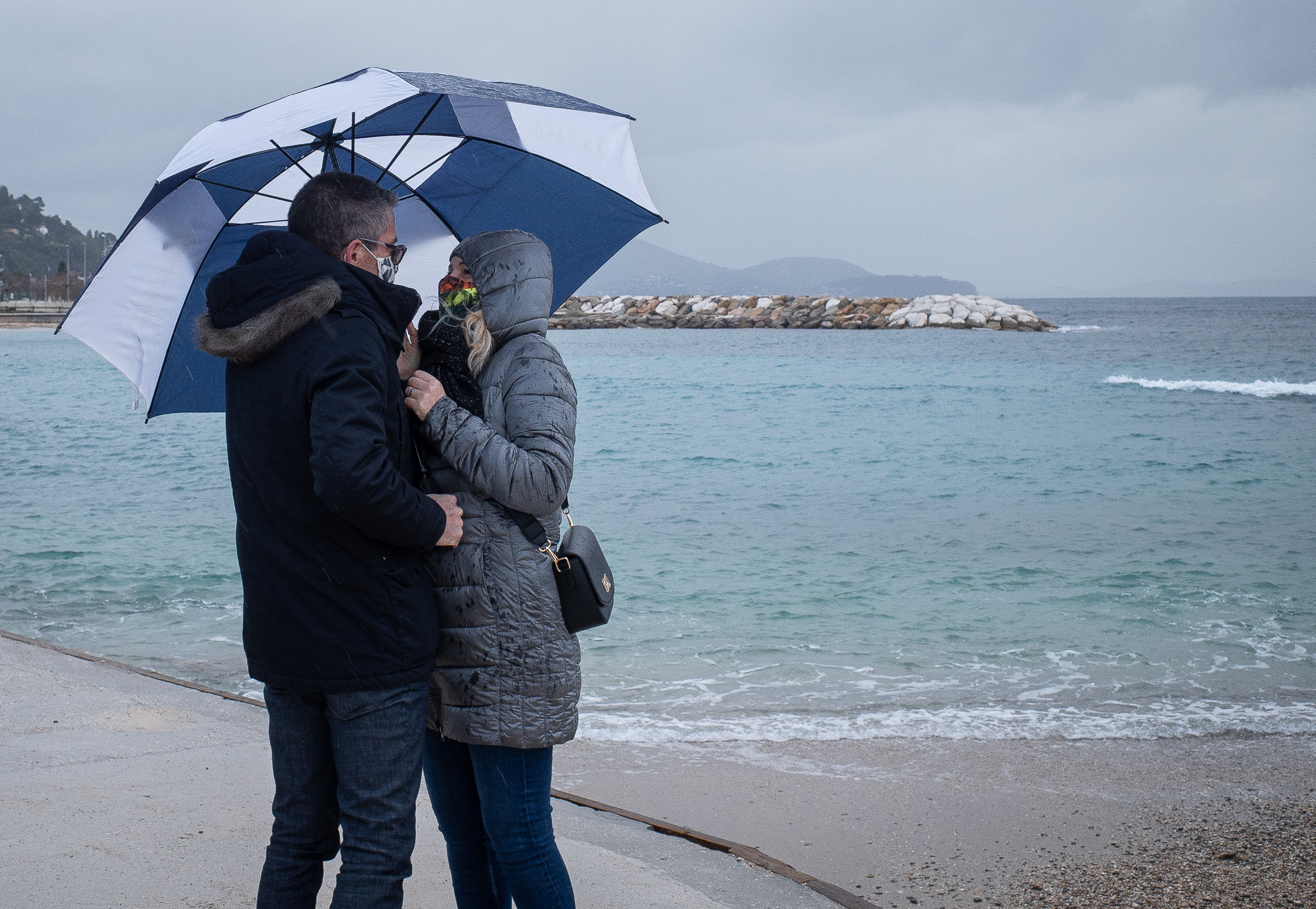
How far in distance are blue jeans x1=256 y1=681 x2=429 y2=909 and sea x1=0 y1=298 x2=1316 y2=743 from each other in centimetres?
306

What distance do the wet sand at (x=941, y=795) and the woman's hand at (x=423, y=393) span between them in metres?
2.46

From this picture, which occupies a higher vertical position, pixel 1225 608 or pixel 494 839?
pixel 494 839

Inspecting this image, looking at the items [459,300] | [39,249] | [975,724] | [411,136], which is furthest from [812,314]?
[39,249]

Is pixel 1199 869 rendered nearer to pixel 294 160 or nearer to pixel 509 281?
pixel 509 281

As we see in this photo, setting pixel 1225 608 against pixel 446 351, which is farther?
pixel 1225 608

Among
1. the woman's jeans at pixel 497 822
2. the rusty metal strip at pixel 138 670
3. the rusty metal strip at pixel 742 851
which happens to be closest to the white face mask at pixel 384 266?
the woman's jeans at pixel 497 822

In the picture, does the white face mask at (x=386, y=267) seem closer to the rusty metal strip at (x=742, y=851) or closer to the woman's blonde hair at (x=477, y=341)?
the woman's blonde hair at (x=477, y=341)

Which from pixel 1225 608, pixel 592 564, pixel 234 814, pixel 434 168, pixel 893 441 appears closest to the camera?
pixel 592 564

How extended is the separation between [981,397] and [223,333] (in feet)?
87.4

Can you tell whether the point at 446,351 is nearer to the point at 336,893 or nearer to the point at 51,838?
the point at 336,893

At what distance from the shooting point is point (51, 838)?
292 centimetres

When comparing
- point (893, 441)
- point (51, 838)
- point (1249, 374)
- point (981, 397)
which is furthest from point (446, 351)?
point (1249, 374)

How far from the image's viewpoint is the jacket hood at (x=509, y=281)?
2.03 m

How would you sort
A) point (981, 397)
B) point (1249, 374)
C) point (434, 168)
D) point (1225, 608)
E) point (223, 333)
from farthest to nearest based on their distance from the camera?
point (1249, 374)
point (981, 397)
point (1225, 608)
point (434, 168)
point (223, 333)
